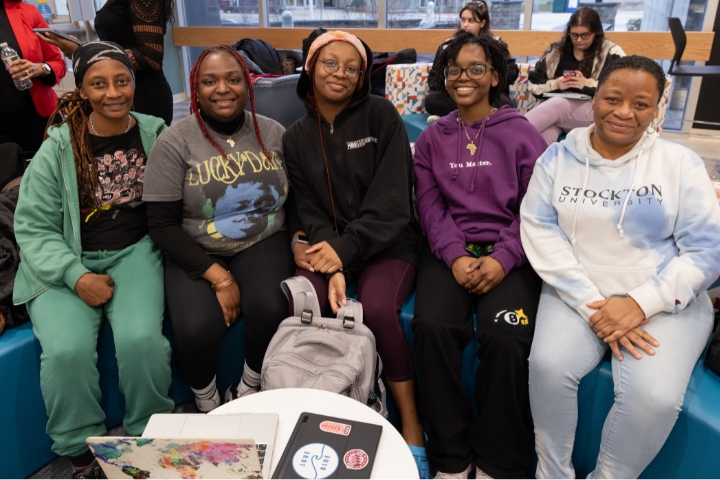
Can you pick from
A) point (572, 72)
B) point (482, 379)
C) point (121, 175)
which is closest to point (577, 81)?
point (572, 72)

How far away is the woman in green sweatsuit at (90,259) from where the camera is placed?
5.43 ft

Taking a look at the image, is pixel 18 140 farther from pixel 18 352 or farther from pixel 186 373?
pixel 186 373

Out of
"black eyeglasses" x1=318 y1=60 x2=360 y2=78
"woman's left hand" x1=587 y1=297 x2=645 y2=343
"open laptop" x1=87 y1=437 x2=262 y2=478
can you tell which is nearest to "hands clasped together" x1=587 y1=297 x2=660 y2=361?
"woman's left hand" x1=587 y1=297 x2=645 y2=343

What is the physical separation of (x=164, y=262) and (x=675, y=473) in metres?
1.75

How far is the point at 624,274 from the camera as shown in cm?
156

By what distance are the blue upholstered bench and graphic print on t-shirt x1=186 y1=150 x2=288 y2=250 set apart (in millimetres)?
317

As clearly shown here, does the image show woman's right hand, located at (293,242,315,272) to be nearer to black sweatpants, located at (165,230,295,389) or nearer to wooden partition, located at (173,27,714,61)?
black sweatpants, located at (165,230,295,389)

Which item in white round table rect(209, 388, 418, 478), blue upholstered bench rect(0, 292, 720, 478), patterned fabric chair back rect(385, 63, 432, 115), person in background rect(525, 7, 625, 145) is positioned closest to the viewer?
white round table rect(209, 388, 418, 478)

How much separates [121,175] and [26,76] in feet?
3.56

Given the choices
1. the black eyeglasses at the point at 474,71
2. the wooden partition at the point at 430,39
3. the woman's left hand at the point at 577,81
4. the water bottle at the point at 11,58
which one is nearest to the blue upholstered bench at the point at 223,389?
the black eyeglasses at the point at 474,71

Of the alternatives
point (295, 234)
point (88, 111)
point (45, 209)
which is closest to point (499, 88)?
point (295, 234)

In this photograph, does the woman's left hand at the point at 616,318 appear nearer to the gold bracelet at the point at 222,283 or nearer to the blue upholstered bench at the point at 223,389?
the blue upholstered bench at the point at 223,389

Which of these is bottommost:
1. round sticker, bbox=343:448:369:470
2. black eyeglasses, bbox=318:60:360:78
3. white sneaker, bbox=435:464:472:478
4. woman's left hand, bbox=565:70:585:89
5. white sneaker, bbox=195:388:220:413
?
white sneaker, bbox=435:464:472:478

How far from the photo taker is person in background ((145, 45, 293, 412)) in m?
1.81
